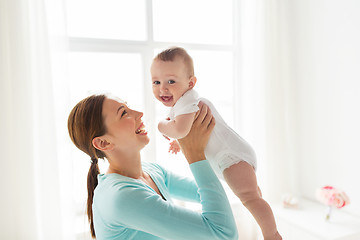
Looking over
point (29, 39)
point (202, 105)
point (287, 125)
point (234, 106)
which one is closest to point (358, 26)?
point (287, 125)

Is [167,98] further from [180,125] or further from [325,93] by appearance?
[325,93]

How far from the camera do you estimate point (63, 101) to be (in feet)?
6.91

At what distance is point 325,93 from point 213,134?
1.90 metres

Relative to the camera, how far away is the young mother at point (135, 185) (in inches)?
35.7

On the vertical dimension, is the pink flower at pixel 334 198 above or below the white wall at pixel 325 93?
below

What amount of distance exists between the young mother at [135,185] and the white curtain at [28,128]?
999 millimetres

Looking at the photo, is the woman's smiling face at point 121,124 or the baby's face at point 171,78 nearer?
the woman's smiling face at point 121,124

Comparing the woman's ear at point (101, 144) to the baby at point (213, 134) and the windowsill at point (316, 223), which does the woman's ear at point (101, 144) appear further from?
the windowsill at point (316, 223)

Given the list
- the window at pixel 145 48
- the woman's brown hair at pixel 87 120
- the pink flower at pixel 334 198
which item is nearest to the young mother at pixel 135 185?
the woman's brown hair at pixel 87 120

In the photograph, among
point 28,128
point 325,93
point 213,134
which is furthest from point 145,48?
point 325,93

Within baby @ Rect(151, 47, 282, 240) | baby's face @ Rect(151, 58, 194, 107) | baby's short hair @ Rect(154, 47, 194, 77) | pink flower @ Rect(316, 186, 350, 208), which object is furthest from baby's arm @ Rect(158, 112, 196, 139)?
pink flower @ Rect(316, 186, 350, 208)

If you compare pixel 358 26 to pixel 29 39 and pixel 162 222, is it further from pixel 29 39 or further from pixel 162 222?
pixel 29 39

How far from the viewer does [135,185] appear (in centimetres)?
98

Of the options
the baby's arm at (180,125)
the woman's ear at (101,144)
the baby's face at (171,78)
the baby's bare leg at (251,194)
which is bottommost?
the baby's bare leg at (251,194)
